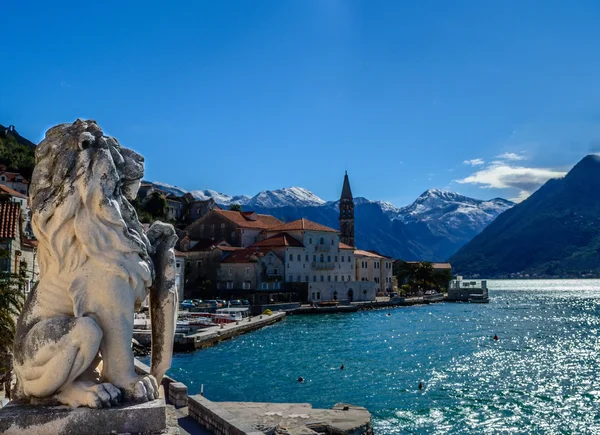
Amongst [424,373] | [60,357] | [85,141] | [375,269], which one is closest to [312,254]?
[375,269]

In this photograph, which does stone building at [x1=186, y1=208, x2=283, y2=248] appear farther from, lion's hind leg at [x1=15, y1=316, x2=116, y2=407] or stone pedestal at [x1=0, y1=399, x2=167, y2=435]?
stone pedestal at [x1=0, y1=399, x2=167, y2=435]

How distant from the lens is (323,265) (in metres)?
69.6

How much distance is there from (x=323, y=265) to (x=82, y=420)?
221 feet

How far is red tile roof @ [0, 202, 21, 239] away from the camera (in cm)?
1967

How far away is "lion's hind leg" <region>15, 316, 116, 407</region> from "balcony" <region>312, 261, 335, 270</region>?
216 ft

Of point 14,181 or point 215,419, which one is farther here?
point 14,181

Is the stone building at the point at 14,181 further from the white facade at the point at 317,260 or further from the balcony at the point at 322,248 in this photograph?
the balcony at the point at 322,248

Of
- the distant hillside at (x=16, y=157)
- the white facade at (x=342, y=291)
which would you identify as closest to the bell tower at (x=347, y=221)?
the white facade at (x=342, y=291)

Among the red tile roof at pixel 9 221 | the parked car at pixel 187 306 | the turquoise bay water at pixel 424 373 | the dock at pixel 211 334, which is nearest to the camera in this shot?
the turquoise bay water at pixel 424 373

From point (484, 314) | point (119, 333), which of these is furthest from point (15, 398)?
point (484, 314)

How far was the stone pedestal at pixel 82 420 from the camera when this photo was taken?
256 cm

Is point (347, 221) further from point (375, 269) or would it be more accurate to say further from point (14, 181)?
point (14, 181)

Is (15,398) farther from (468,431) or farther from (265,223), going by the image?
(265,223)

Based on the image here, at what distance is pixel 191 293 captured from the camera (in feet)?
204
